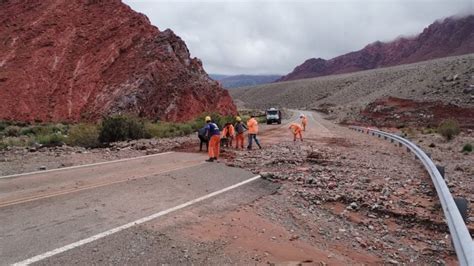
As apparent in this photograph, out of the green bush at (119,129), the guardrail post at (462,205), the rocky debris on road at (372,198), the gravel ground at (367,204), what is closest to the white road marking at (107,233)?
the gravel ground at (367,204)

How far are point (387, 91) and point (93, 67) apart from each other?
5949 cm

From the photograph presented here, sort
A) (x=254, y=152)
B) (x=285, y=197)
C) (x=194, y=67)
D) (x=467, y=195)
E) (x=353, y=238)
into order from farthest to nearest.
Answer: (x=194, y=67)
(x=254, y=152)
(x=467, y=195)
(x=285, y=197)
(x=353, y=238)

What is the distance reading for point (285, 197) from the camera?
9.80 meters

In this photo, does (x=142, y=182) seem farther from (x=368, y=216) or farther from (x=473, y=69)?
(x=473, y=69)

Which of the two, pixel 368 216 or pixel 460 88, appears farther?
pixel 460 88

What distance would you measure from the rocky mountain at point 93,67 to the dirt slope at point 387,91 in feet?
83.7

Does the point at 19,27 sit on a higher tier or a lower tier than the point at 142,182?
higher

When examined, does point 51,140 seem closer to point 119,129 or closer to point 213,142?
point 119,129

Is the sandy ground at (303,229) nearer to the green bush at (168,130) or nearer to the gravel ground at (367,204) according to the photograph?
the gravel ground at (367,204)

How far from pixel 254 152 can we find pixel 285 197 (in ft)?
26.7

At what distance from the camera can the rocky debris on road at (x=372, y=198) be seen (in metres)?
7.34

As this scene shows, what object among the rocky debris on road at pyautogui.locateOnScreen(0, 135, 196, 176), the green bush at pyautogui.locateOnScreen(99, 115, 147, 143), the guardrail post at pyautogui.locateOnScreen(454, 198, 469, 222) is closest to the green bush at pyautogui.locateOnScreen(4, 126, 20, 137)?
the green bush at pyautogui.locateOnScreen(99, 115, 147, 143)

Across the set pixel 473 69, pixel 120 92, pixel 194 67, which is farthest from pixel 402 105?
pixel 120 92

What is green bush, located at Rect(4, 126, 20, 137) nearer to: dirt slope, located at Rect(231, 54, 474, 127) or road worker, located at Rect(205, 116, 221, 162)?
road worker, located at Rect(205, 116, 221, 162)
